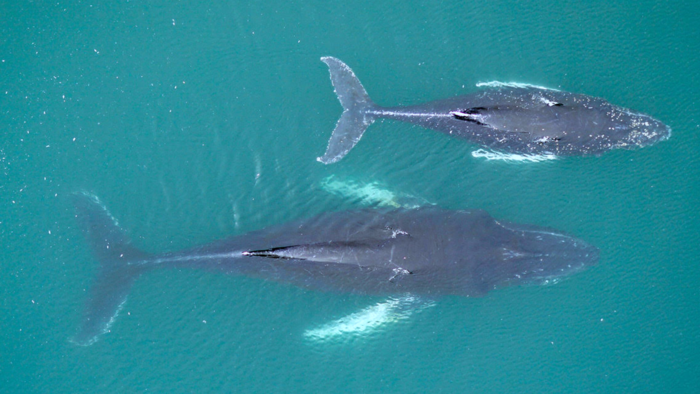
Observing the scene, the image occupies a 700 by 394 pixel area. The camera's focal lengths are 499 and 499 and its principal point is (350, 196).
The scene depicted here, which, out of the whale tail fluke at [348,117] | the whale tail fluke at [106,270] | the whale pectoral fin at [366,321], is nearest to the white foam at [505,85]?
the whale tail fluke at [348,117]

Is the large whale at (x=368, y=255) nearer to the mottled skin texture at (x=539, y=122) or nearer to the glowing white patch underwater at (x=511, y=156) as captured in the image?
the glowing white patch underwater at (x=511, y=156)

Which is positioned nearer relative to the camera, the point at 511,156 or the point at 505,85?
the point at 511,156

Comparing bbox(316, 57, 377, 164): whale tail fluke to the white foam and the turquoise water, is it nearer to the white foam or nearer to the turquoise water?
the turquoise water

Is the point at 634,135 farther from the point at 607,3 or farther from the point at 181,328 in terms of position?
the point at 181,328

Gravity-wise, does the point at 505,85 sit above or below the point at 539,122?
above

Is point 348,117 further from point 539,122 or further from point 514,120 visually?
point 539,122

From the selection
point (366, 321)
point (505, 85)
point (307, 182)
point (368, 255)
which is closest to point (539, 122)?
point (505, 85)
